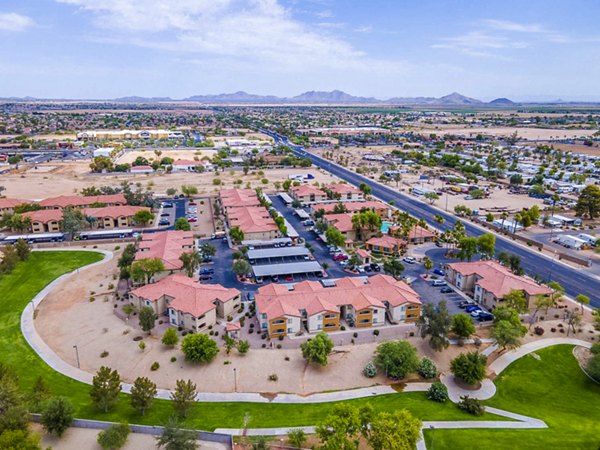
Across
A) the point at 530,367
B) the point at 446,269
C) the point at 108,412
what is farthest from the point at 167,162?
the point at 530,367

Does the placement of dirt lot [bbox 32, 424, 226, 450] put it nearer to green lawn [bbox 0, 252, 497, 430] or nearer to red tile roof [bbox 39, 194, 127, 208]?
green lawn [bbox 0, 252, 497, 430]

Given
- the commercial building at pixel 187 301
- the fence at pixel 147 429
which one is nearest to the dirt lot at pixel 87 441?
the fence at pixel 147 429

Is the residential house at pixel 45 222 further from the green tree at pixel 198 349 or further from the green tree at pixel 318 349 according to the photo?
the green tree at pixel 318 349

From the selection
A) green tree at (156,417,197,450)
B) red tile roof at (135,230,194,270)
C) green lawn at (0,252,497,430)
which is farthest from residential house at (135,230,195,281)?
green tree at (156,417,197,450)

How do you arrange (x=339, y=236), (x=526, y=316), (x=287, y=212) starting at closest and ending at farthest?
(x=526, y=316), (x=339, y=236), (x=287, y=212)

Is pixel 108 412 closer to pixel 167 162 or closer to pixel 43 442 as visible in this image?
pixel 43 442

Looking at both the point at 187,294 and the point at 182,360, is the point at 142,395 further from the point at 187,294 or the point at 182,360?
the point at 187,294
